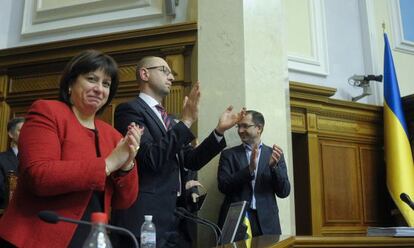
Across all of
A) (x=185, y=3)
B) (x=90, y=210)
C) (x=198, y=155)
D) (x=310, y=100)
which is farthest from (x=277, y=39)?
(x=90, y=210)

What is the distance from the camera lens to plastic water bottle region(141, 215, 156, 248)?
1.97m

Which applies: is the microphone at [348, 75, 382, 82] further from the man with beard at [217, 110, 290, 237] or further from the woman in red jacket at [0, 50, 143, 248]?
the woman in red jacket at [0, 50, 143, 248]

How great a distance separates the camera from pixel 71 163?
153cm

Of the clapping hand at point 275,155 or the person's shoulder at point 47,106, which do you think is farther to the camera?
the clapping hand at point 275,155

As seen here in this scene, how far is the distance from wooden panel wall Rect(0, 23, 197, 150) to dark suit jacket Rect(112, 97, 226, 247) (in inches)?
62.3

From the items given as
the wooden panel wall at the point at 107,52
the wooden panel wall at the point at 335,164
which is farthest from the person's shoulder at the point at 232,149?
the wooden panel wall at the point at 335,164

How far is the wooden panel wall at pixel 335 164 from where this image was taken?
5141 millimetres

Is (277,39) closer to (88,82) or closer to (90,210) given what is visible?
(88,82)

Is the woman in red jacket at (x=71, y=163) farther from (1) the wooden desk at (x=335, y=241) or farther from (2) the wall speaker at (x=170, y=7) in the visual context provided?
(2) the wall speaker at (x=170, y=7)

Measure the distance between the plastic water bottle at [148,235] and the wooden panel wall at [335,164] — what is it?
3287 mm

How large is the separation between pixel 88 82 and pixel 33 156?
35 cm

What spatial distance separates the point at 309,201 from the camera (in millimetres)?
5082

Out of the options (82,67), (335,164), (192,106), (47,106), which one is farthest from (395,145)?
(47,106)

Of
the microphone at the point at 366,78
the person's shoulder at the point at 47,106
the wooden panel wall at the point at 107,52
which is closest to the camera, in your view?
the person's shoulder at the point at 47,106
